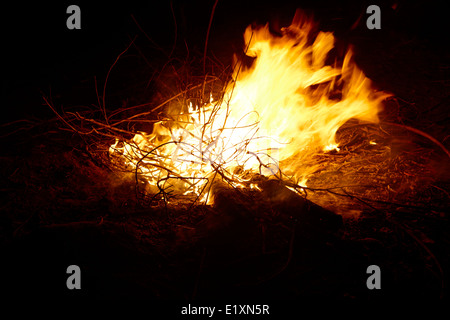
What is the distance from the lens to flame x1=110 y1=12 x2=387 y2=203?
11.0 ft

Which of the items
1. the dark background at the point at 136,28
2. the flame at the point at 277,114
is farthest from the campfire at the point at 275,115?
the dark background at the point at 136,28

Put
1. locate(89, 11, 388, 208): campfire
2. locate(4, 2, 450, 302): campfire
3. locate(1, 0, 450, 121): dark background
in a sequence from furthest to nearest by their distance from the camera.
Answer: locate(1, 0, 450, 121): dark background
locate(89, 11, 388, 208): campfire
locate(4, 2, 450, 302): campfire

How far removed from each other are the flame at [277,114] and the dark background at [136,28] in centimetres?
157

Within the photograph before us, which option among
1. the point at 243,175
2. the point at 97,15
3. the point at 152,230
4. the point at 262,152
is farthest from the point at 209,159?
the point at 97,15

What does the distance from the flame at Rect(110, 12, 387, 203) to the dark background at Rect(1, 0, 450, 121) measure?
157 centimetres

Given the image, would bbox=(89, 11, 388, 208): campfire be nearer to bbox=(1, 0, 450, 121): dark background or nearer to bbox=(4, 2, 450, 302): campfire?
bbox=(4, 2, 450, 302): campfire

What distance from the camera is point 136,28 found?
5.52m

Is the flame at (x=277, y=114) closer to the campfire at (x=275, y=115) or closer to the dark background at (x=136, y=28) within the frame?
the campfire at (x=275, y=115)

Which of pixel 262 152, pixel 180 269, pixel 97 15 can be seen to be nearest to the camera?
pixel 180 269

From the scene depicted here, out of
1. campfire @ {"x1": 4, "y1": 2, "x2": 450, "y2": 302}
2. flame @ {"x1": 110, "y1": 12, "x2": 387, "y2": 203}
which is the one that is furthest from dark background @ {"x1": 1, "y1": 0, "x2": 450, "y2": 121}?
flame @ {"x1": 110, "y1": 12, "x2": 387, "y2": 203}

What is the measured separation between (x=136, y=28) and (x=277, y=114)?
3374mm

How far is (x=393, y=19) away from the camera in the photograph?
18.4 feet

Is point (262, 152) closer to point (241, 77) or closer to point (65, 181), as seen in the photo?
point (241, 77)

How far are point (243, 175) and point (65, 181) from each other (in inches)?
68.9
